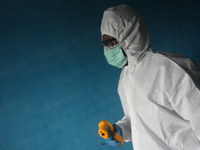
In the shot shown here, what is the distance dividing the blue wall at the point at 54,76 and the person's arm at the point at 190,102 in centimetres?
71

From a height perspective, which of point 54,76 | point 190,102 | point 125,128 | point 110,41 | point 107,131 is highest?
point 110,41

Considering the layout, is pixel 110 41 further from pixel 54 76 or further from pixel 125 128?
pixel 125 128

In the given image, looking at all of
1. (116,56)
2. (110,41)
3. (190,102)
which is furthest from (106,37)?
(190,102)

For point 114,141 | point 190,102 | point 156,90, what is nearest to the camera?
point 190,102

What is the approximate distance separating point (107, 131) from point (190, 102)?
1.67 ft

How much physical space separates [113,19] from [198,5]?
1.36 metres

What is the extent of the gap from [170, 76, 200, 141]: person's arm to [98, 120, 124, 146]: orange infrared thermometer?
0.46 meters

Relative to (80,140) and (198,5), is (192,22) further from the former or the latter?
(80,140)

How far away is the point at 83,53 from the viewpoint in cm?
121

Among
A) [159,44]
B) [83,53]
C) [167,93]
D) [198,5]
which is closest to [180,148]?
[167,93]

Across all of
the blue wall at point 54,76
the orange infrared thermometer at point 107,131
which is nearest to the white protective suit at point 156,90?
the orange infrared thermometer at point 107,131

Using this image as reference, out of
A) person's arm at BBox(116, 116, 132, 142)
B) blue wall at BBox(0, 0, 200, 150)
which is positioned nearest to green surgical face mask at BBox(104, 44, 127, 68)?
blue wall at BBox(0, 0, 200, 150)

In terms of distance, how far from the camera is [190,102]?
64 centimetres

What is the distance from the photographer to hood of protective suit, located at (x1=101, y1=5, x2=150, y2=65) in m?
0.85
